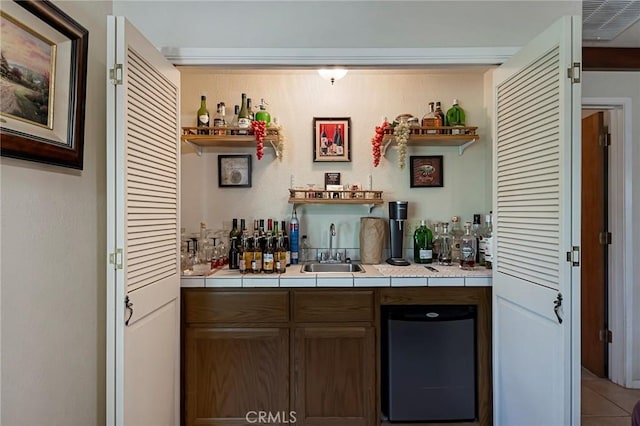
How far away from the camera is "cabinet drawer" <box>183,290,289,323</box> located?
200 cm

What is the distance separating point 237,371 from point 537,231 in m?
1.69

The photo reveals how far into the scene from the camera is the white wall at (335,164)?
270 centimetres

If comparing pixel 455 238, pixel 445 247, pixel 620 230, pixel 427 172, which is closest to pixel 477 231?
pixel 455 238

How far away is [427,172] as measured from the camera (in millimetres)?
2707

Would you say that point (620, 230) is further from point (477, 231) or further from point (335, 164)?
point (335, 164)

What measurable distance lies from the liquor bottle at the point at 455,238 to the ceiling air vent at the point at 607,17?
4.86 ft

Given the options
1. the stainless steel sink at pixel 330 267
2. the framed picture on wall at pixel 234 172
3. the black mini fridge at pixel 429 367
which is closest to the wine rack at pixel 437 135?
the stainless steel sink at pixel 330 267

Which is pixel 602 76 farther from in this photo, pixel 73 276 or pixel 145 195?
pixel 73 276

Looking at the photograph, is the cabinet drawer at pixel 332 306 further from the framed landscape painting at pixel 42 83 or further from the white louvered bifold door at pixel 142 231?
the framed landscape painting at pixel 42 83

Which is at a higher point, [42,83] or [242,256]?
[42,83]

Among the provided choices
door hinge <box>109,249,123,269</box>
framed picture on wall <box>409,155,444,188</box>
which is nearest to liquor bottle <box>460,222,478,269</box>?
framed picture on wall <box>409,155,444,188</box>

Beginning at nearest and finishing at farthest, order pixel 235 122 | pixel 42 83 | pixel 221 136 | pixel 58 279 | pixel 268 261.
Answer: pixel 42 83 → pixel 58 279 → pixel 268 261 → pixel 221 136 → pixel 235 122

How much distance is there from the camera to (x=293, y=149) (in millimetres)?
2717

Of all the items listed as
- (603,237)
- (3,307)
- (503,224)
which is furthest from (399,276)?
(603,237)
